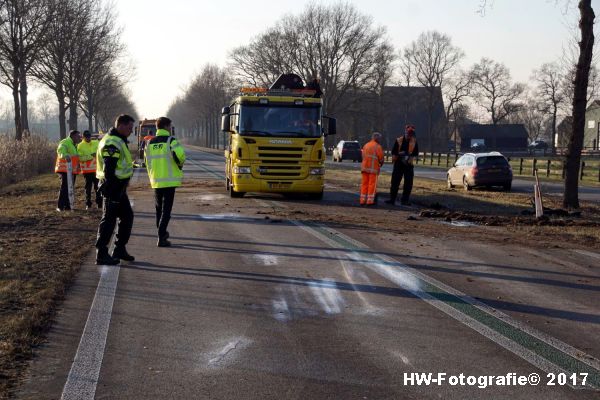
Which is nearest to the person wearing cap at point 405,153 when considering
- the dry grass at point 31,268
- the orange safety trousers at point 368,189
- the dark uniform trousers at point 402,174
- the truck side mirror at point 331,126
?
the dark uniform trousers at point 402,174

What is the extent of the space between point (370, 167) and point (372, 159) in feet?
0.69

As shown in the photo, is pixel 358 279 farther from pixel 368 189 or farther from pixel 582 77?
pixel 582 77

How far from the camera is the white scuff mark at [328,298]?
22.2ft

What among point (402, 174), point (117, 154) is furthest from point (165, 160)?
point (402, 174)

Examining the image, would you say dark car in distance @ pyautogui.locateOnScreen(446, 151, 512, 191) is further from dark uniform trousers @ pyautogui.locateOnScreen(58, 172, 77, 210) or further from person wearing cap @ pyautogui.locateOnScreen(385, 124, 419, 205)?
dark uniform trousers @ pyautogui.locateOnScreen(58, 172, 77, 210)

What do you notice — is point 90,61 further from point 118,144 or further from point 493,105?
point 493,105

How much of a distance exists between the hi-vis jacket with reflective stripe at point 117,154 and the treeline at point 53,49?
16.9 m

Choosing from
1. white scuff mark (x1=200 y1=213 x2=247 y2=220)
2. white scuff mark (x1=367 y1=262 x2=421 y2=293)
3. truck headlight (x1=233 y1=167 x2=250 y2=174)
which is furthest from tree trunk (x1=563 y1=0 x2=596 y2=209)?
white scuff mark (x1=367 y1=262 x2=421 y2=293)

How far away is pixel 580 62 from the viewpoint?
53.9 feet

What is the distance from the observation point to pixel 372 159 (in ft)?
57.8

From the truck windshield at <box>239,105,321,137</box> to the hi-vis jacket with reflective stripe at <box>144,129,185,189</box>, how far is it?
794 cm

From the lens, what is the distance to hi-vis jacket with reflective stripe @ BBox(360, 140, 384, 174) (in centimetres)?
1759

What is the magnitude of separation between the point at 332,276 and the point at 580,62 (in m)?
10.9

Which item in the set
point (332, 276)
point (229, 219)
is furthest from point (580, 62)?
point (332, 276)
